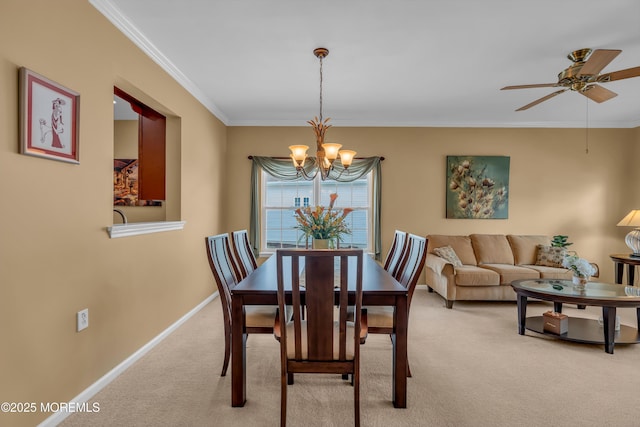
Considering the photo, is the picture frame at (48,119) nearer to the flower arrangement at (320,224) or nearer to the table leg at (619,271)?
the flower arrangement at (320,224)

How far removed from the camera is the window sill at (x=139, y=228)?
2.53m

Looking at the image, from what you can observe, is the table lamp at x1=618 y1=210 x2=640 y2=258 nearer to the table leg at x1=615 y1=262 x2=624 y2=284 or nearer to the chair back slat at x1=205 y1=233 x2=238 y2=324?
the table leg at x1=615 y1=262 x2=624 y2=284

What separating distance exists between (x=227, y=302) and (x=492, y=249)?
4.03 metres

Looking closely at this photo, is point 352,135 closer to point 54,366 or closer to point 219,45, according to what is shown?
point 219,45

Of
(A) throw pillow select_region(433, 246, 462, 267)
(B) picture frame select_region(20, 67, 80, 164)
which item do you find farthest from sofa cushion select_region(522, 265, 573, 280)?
(B) picture frame select_region(20, 67, 80, 164)

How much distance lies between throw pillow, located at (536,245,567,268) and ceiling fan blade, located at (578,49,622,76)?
2839 millimetres

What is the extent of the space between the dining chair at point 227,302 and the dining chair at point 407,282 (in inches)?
24.1

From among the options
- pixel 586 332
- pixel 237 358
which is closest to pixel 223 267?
pixel 237 358

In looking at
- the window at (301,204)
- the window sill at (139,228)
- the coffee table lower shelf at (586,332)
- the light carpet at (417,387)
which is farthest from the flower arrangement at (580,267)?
the window sill at (139,228)

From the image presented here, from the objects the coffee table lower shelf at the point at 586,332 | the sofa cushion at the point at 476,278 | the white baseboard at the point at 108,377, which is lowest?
the white baseboard at the point at 108,377

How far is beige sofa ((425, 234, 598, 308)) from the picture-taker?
442 centimetres

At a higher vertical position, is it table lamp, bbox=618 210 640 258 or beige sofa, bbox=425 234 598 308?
table lamp, bbox=618 210 640 258

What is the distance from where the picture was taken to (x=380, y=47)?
299cm

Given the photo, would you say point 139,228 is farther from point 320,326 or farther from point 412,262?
point 412,262
